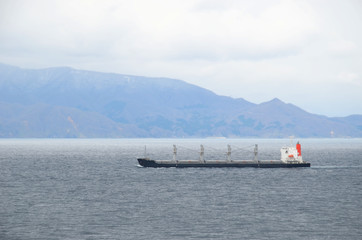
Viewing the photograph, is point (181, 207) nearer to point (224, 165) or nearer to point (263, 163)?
point (224, 165)

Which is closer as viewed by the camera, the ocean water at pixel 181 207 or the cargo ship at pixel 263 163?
the ocean water at pixel 181 207

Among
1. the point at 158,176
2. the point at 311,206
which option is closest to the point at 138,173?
the point at 158,176

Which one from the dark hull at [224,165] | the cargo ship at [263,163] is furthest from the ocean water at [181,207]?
the cargo ship at [263,163]

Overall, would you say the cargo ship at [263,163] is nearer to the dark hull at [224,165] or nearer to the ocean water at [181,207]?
the dark hull at [224,165]

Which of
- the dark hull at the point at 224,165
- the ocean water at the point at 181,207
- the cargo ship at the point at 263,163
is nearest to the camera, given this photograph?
the ocean water at the point at 181,207

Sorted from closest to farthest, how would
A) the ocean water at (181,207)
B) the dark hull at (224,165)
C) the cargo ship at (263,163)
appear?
1. the ocean water at (181,207)
2. the dark hull at (224,165)
3. the cargo ship at (263,163)

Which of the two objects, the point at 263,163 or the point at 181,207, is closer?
the point at 181,207

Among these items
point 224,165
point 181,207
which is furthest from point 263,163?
point 181,207

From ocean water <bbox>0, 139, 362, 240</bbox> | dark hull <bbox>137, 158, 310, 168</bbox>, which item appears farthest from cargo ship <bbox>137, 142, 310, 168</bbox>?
ocean water <bbox>0, 139, 362, 240</bbox>

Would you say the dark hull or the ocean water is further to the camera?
the dark hull

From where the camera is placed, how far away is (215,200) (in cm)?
7500

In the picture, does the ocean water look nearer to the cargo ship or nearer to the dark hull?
the dark hull

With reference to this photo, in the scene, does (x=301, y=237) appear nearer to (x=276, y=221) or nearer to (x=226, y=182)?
(x=276, y=221)

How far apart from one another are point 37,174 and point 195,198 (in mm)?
53951
